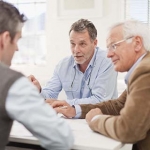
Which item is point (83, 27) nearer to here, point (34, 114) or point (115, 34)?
point (115, 34)

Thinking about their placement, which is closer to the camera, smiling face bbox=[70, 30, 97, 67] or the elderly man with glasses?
the elderly man with glasses

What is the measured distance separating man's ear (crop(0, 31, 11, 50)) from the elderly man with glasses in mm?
575

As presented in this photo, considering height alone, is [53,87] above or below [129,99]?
below

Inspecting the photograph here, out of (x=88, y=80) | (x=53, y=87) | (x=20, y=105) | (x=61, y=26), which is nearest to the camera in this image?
(x=20, y=105)

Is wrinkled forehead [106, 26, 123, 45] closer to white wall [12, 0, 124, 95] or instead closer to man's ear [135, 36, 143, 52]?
man's ear [135, 36, 143, 52]

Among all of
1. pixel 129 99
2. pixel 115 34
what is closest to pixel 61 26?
pixel 115 34

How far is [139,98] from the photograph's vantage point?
1.29 metres

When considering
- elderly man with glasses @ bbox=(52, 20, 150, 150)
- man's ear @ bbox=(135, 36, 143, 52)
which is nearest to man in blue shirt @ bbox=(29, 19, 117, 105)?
elderly man with glasses @ bbox=(52, 20, 150, 150)

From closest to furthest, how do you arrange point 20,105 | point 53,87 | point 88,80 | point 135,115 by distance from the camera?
point 20,105 < point 135,115 < point 88,80 < point 53,87

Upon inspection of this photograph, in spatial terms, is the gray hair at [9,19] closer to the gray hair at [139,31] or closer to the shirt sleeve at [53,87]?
the gray hair at [139,31]

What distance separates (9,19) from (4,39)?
0.25ft

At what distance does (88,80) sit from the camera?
249 centimetres

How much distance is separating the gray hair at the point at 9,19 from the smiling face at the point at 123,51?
70cm

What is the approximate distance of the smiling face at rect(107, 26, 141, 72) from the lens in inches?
63.7
